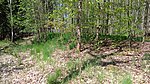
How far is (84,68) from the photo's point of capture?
33.1ft

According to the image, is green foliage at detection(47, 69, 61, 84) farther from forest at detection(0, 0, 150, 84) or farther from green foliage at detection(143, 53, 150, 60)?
green foliage at detection(143, 53, 150, 60)

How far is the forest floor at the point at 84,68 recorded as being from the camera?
9.09 metres

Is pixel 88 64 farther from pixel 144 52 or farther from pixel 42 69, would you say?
pixel 144 52

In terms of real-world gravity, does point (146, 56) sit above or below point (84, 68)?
above

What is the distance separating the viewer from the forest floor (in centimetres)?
909

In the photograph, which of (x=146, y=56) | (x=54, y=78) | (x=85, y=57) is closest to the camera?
(x=54, y=78)

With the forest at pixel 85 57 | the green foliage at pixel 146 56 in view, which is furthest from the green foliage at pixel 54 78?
the green foliage at pixel 146 56

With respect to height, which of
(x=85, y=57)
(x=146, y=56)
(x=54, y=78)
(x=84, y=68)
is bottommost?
(x=54, y=78)

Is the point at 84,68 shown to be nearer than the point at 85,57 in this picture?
Yes

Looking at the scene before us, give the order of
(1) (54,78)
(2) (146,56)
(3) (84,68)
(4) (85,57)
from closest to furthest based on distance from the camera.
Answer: (1) (54,78) < (3) (84,68) < (2) (146,56) < (4) (85,57)

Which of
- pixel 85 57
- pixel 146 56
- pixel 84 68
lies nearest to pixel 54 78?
pixel 84 68

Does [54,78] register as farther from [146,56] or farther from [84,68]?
[146,56]

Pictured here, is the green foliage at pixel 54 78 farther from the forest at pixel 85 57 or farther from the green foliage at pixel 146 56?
the green foliage at pixel 146 56

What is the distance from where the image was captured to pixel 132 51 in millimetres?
12242
